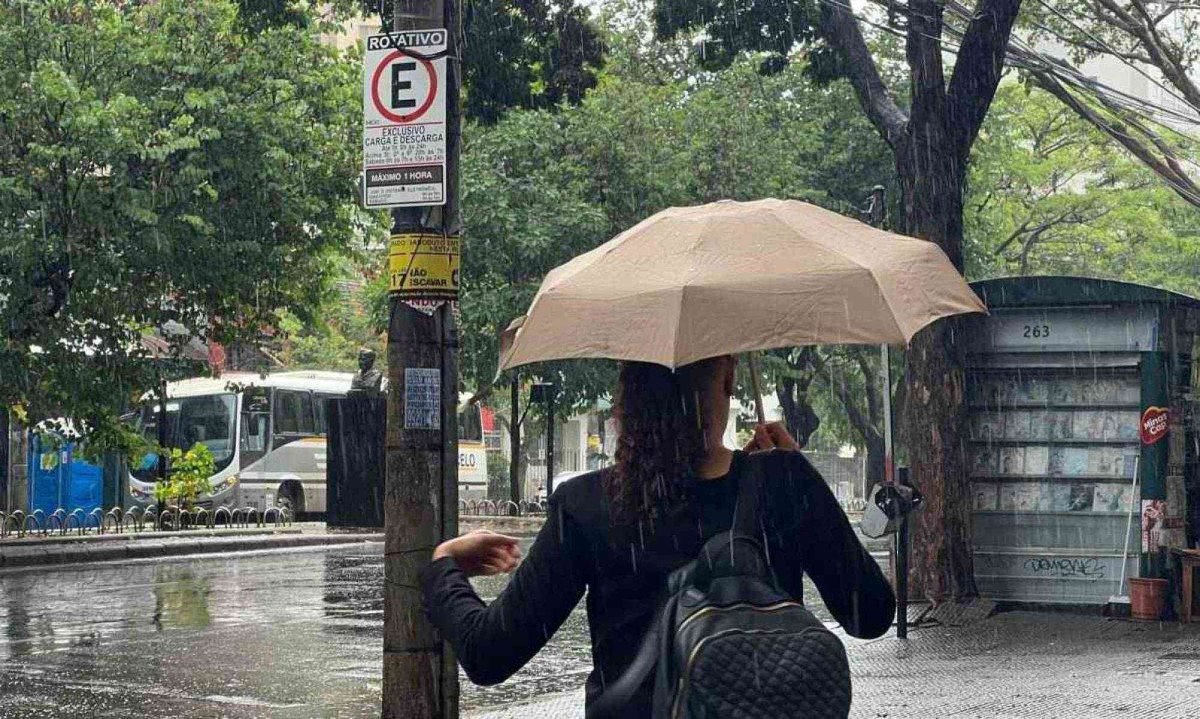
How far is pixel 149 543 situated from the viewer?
83.0 ft

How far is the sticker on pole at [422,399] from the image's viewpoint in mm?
6820

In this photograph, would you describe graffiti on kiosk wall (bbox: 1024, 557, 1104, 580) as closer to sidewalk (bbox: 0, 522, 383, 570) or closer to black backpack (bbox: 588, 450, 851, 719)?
black backpack (bbox: 588, 450, 851, 719)

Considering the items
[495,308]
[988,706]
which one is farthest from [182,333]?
[988,706]

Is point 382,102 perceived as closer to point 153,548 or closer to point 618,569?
point 618,569

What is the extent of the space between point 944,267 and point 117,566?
19.7m

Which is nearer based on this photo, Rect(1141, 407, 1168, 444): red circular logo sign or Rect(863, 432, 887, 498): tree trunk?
Rect(1141, 407, 1168, 444): red circular logo sign

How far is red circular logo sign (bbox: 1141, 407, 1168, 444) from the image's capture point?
13.9 m

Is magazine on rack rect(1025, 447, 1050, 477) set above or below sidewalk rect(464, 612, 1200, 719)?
above

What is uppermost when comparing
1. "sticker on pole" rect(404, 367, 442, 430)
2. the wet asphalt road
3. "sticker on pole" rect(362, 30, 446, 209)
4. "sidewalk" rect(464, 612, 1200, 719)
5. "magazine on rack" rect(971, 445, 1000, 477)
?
"sticker on pole" rect(362, 30, 446, 209)

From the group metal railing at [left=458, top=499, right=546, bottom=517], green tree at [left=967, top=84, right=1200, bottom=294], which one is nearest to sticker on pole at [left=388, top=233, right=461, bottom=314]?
metal railing at [left=458, top=499, right=546, bottom=517]

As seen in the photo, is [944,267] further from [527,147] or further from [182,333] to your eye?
[527,147]

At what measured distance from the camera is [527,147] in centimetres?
3522

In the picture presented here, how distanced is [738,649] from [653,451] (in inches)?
21.2

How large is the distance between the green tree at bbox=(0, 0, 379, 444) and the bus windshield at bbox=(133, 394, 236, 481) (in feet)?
54.2
